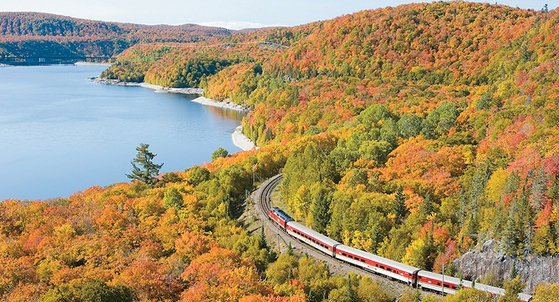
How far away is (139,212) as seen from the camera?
42062 millimetres

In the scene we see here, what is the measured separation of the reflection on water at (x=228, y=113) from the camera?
12451cm

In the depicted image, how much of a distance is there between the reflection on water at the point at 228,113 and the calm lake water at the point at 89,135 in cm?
27

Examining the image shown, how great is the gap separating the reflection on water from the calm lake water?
10.6 inches

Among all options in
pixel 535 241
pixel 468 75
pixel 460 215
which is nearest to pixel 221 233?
pixel 460 215

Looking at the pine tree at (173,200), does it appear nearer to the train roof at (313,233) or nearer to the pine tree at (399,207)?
the train roof at (313,233)

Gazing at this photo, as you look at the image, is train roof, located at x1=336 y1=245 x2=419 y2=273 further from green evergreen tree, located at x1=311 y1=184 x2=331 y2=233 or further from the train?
green evergreen tree, located at x1=311 y1=184 x2=331 y2=233

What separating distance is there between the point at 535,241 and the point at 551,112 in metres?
20.3

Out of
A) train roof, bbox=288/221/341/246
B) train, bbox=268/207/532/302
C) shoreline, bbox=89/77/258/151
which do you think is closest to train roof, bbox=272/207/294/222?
train, bbox=268/207/532/302

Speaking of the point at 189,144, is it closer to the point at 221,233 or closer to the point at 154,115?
the point at 154,115

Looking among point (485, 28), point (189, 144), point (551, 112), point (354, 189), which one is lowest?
point (189, 144)

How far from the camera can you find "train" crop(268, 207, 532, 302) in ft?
94.1

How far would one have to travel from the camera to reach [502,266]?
2947 cm

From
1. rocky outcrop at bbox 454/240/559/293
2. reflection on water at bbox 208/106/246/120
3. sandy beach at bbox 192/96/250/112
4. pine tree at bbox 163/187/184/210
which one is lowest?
reflection on water at bbox 208/106/246/120

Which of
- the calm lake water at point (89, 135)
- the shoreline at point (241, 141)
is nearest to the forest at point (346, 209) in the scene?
the shoreline at point (241, 141)
